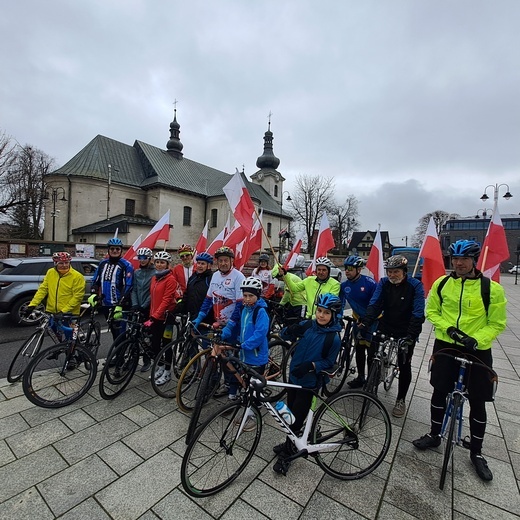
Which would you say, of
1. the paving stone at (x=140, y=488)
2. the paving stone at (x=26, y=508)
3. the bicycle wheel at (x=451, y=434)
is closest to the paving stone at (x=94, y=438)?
the paving stone at (x=26, y=508)

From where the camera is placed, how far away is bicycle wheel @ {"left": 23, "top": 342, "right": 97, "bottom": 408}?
331cm

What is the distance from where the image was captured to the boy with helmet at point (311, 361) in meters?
2.49

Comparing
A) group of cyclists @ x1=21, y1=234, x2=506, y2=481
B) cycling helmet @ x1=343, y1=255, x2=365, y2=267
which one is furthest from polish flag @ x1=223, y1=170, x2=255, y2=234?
cycling helmet @ x1=343, y1=255, x2=365, y2=267

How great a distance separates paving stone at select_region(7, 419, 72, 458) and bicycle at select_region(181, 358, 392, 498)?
5.53 feet

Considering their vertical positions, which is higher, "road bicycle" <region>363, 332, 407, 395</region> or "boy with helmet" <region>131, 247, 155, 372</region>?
"boy with helmet" <region>131, 247, 155, 372</region>

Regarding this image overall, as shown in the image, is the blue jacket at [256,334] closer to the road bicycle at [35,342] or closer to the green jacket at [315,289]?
the green jacket at [315,289]

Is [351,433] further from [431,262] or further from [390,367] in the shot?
[431,262]

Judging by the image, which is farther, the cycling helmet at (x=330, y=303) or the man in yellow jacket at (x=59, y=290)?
the man in yellow jacket at (x=59, y=290)

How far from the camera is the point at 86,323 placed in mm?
4699

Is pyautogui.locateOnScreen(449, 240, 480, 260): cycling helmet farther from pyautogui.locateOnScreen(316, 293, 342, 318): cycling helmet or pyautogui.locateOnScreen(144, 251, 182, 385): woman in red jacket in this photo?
pyautogui.locateOnScreen(144, 251, 182, 385): woman in red jacket

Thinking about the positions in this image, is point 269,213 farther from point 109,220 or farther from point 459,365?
point 459,365

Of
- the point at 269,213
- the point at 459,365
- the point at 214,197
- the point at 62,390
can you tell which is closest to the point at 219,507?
the point at 459,365

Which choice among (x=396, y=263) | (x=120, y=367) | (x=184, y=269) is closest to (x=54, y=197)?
(x=184, y=269)

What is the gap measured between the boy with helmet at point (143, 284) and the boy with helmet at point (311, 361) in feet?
8.69
